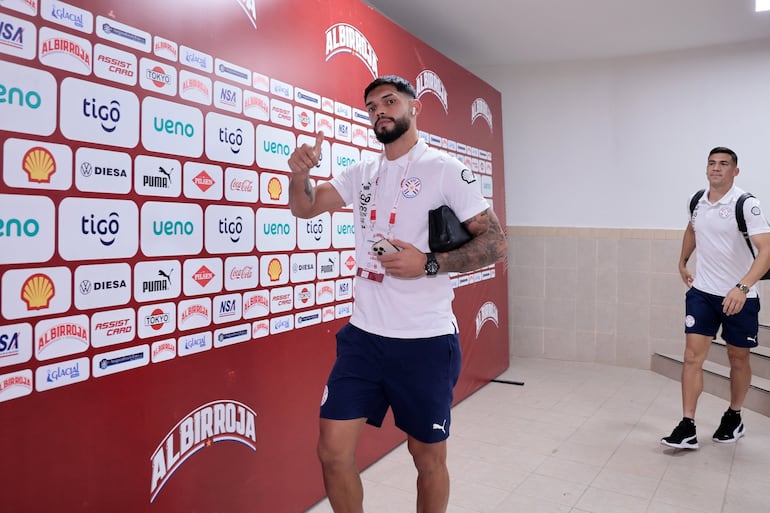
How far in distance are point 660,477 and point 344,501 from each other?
189 centimetres

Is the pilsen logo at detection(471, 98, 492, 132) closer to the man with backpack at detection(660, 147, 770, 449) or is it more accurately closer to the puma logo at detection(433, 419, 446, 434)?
the man with backpack at detection(660, 147, 770, 449)

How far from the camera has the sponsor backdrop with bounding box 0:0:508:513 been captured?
1.51 meters

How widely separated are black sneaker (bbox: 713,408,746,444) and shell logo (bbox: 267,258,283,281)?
278 cm

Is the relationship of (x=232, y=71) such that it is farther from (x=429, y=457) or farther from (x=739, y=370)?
(x=739, y=370)

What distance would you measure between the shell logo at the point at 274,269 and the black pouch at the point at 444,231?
0.76 metres

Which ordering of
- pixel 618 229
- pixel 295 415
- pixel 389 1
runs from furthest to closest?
pixel 618 229
pixel 389 1
pixel 295 415

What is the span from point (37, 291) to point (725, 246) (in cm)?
329

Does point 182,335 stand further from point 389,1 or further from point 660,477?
point 389,1

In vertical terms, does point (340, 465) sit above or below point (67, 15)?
below

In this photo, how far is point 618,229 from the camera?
5.47 m

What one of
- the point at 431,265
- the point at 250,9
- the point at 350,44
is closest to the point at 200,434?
the point at 431,265

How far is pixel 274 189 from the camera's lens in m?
2.36

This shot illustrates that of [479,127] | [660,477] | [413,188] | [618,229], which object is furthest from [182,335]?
[618,229]

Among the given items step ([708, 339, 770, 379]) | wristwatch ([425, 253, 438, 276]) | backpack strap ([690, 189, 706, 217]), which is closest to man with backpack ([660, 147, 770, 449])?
backpack strap ([690, 189, 706, 217])
